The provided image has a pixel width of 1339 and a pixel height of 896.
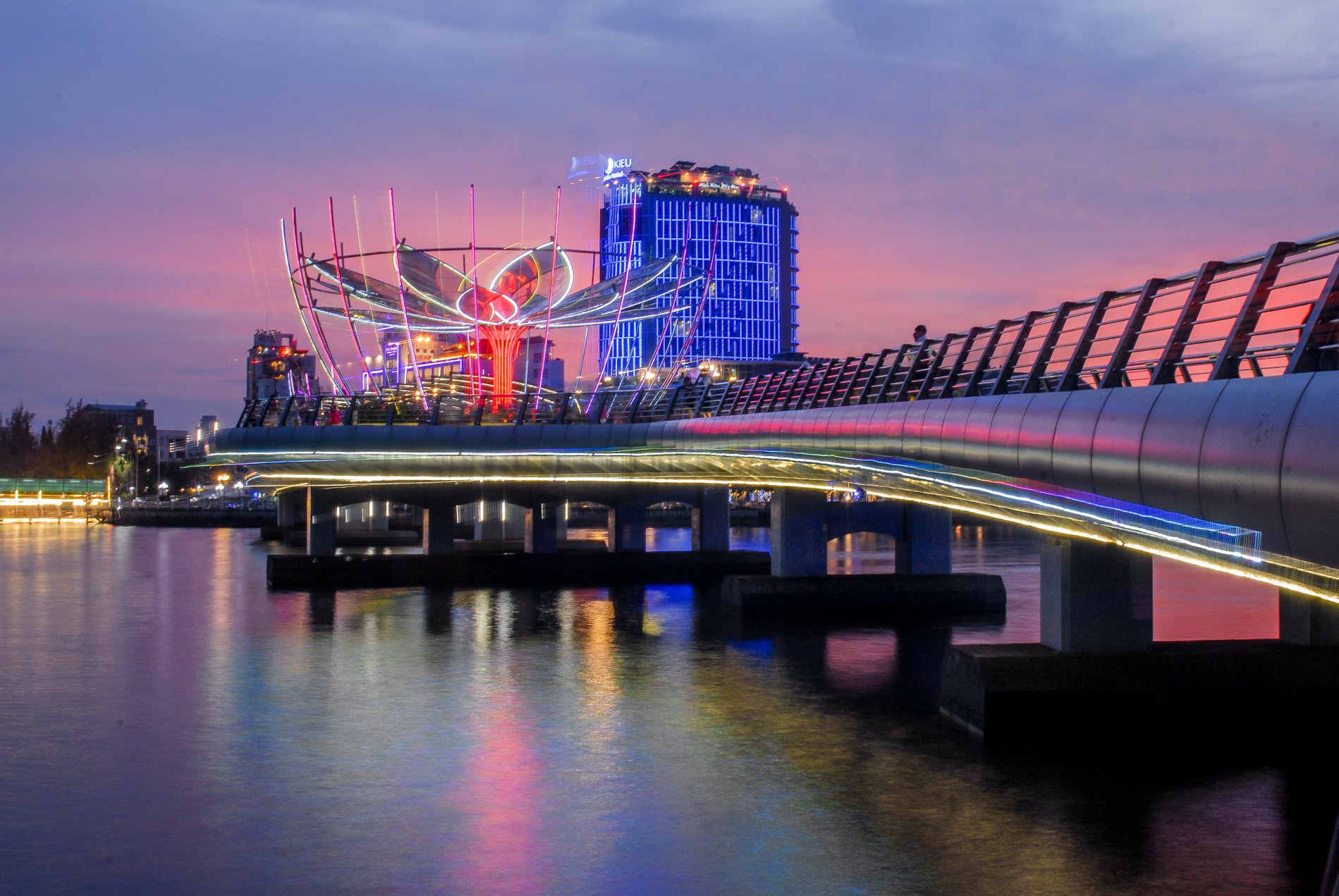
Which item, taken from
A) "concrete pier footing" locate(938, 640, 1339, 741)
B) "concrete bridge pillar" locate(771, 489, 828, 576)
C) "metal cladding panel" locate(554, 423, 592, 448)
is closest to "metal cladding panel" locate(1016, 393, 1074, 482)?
"concrete pier footing" locate(938, 640, 1339, 741)

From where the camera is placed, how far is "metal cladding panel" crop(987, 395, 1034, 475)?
15.1 meters

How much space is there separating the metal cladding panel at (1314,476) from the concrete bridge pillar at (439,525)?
191ft

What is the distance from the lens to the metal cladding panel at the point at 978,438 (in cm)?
1623

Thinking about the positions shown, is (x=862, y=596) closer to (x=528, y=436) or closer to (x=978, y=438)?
(x=528, y=436)

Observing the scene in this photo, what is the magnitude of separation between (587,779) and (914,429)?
7641 mm

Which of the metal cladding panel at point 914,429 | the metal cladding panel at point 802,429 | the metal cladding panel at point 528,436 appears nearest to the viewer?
the metal cladding panel at point 914,429

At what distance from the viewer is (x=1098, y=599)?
23.4m

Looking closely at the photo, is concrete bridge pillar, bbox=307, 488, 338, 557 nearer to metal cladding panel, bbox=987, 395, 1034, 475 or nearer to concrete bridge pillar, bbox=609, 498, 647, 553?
concrete bridge pillar, bbox=609, 498, 647, 553

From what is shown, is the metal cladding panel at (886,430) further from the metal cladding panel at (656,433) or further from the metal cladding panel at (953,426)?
the metal cladding panel at (656,433)

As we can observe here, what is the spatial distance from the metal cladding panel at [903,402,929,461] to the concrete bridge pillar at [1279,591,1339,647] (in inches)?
345

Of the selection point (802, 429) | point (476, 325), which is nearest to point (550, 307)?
point (476, 325)

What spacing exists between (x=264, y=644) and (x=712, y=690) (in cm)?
1471

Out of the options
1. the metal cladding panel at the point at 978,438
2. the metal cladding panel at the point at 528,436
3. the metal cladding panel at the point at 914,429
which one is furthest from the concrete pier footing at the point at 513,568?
the metal cladding panel at the point at 978,438

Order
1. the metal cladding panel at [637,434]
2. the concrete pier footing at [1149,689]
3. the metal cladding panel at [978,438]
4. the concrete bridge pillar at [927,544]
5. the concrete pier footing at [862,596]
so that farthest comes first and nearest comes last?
the concrete bridge pillar at [927,544], the concrete pier footing at [862,596], the metal cladding panel at [637,434], the concrete pier footing at [1149,689], the metal cladding panel at [978,438]
